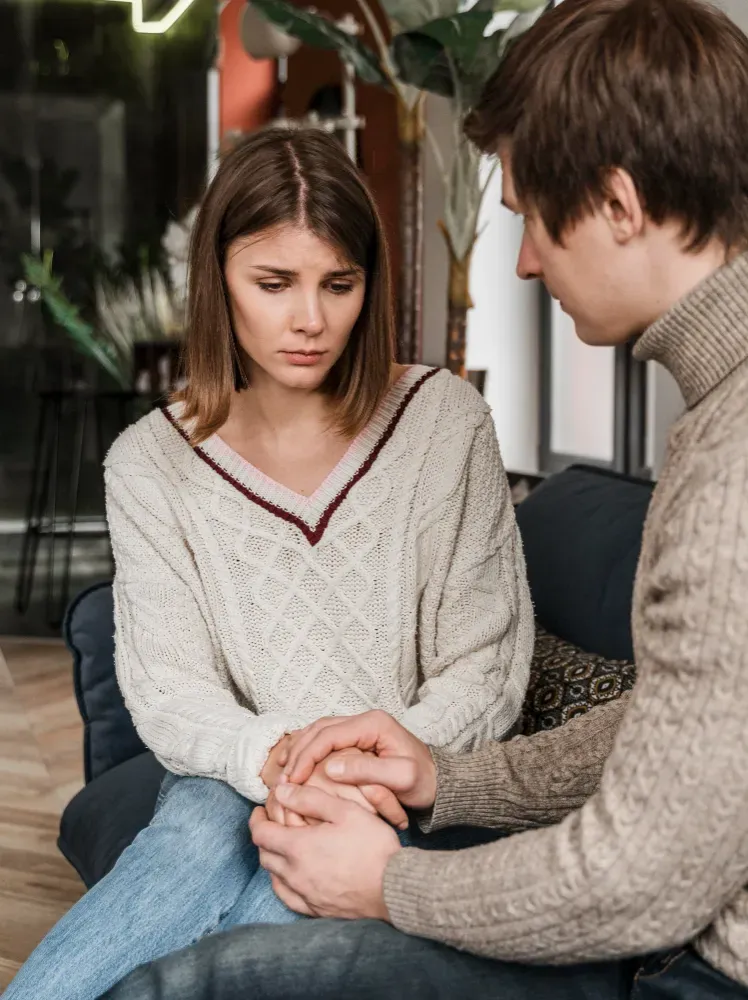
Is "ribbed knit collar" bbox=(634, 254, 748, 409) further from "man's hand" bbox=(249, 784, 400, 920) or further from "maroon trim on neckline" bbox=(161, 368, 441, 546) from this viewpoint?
"maroon trim on neckline" bbox=(161, 368, 441, 546)

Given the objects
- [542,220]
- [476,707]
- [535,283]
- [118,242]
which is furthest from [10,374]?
[542,220]

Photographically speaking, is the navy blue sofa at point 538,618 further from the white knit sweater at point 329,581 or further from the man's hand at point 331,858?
the man's hand at point 331,858

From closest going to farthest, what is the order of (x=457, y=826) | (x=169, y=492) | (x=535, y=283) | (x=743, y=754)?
(x=743, y=754) → (x=457, y=826) → (x=169, y=492) → (x=535, y=283)

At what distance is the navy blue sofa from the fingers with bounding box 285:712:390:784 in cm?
62

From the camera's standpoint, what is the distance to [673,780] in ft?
2.81

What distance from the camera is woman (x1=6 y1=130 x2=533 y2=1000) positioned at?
164cm

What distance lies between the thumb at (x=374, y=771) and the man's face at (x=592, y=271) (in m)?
0.45

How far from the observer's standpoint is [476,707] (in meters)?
1.59

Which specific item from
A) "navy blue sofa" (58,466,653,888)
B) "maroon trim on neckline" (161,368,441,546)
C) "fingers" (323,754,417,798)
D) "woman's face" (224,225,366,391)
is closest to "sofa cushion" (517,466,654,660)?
"navy blue sofa" (58,466,653,888)

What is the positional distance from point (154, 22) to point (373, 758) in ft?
14.9

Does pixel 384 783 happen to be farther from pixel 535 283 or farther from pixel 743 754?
pixel 535 283

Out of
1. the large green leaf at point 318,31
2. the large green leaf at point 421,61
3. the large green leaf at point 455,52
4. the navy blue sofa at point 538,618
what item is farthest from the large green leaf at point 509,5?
the navy blue sofa at point 538,618

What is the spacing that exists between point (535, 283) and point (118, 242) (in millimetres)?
1674

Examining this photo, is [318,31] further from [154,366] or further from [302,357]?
[154,366]
